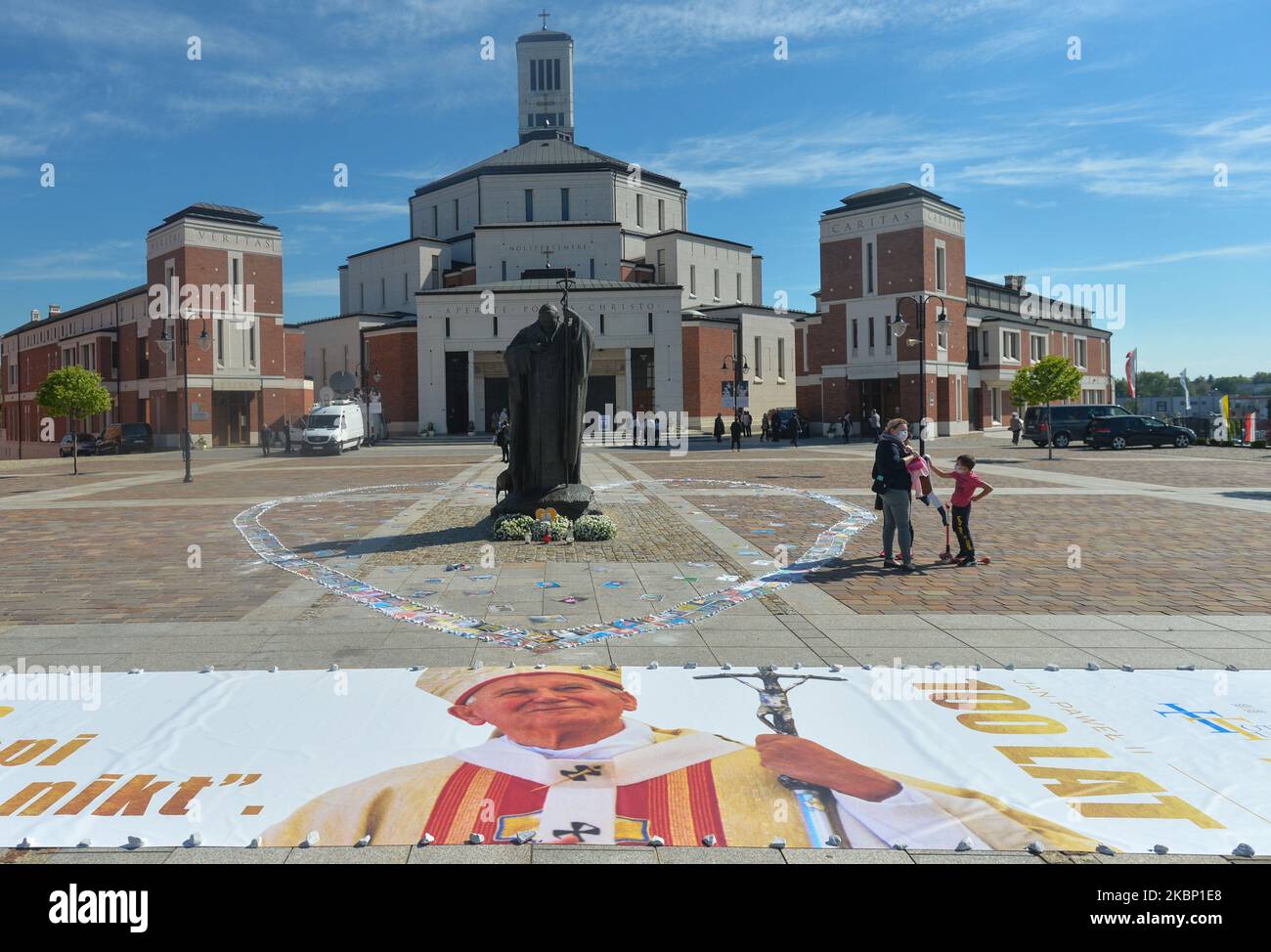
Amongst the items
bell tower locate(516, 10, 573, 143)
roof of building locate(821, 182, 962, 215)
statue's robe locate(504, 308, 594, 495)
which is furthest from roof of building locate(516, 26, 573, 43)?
statue's robe locate(504, 308, 594, 495)

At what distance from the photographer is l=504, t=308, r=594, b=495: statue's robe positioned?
41.7ft

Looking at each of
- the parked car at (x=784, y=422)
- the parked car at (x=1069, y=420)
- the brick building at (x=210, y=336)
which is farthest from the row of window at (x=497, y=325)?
the parked car at (x=1069, y=420)

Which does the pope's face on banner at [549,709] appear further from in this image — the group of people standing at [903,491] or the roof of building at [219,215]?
the roof of building at [219,215]

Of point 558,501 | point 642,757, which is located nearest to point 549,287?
point 558,501

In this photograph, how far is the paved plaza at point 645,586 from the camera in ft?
21.9

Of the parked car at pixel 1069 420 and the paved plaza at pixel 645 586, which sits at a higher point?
the parked car at pixel 1069 420

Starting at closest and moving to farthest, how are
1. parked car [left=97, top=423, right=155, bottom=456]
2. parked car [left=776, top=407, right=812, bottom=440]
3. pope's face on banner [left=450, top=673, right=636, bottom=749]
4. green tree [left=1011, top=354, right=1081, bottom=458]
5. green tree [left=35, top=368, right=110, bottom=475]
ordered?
pope's face on banner [left=450, top=673, right=636, bottom=749] < green tree [left=35, top=368, right=110, bottom=475] < parked car [left=97, top=423, right=155, bottom=456] < parked car [left=776, top=407, right=812, bottom=440] < green tree [left=1011, top=354, right=1081, bottom=458]

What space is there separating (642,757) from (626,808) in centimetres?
64

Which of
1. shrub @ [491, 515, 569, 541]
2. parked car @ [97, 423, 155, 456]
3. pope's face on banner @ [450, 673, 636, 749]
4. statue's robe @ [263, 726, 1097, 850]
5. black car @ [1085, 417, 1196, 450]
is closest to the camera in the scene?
statue's robe @ [263, 726, 1097, 850]

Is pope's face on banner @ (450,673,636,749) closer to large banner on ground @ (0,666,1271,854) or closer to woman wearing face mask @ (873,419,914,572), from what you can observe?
large banner on ground @ (0,666,1271,854)

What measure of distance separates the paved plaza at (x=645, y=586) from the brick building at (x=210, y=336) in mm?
35684

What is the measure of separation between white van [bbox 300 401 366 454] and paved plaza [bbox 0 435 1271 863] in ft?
61.9
